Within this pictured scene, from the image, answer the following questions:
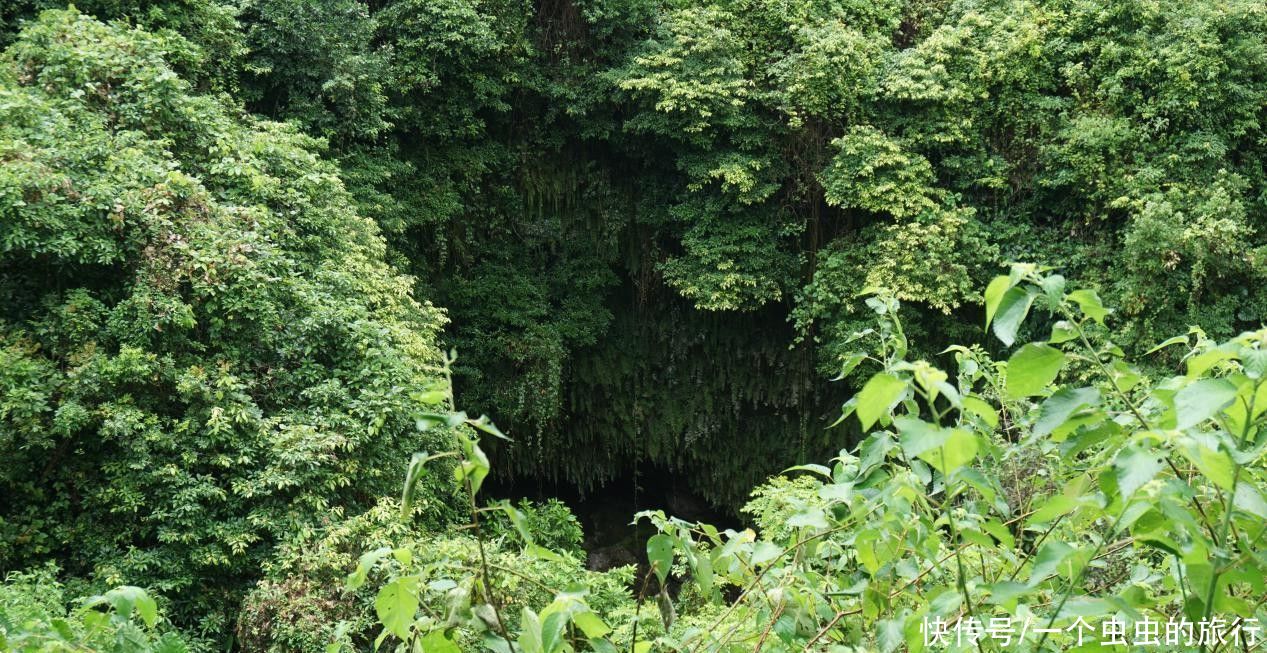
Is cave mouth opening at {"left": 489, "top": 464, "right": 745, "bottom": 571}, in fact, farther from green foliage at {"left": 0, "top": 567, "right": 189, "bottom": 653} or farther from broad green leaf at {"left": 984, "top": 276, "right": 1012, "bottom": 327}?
broad green leaf at {"left": 984, "top": 276, "right": 1012, "bottom": 327}

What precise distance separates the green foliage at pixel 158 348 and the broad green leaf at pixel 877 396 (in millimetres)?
3113

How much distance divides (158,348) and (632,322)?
511cm

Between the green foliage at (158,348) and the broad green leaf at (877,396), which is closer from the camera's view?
the broad green leaf at (877,396)

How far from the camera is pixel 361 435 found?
419 centimetres

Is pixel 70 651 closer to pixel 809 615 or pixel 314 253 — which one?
pixel 809 615

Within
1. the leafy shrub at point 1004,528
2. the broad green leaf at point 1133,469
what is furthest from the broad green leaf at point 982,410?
the broad green leaf at point 1133,469

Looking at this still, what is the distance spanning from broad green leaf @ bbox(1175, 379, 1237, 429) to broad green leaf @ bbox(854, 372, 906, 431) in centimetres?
20

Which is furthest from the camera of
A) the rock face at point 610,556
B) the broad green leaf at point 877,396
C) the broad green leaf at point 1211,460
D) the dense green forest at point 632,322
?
the rock face at point 610,556

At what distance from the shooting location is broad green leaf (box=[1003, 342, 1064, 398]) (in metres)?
0.78

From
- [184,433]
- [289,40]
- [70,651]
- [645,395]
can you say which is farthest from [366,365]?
[645,395]

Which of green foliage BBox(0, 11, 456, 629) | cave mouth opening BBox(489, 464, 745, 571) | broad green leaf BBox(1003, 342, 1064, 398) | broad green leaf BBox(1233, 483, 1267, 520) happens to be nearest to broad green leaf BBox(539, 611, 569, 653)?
broad green leaf BBox(1003, 342, 1064, 398)

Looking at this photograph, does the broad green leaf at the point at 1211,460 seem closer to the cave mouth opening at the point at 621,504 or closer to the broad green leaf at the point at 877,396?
Answer: the broad green leaf at the point at 877,396

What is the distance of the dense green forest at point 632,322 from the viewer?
0.87 m

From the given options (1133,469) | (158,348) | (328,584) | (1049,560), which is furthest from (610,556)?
(1133,469)
